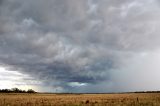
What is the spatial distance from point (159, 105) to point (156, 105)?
0.35m

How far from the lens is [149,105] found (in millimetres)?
31094

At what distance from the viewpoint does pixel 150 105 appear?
31.1 meters

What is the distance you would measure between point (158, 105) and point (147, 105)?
4.51 feet

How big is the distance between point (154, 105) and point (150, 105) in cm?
64

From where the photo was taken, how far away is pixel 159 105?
30.3 metres

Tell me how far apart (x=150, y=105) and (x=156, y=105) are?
2.73ft

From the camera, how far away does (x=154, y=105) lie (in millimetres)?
30547

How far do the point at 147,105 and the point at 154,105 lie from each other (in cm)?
94

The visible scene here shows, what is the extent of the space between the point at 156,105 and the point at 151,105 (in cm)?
76

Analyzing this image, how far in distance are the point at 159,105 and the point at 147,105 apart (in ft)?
4.91

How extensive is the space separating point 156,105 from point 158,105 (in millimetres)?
230

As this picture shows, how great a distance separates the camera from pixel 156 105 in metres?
30.5

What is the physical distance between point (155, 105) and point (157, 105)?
226mm

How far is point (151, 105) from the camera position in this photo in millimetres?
31094
